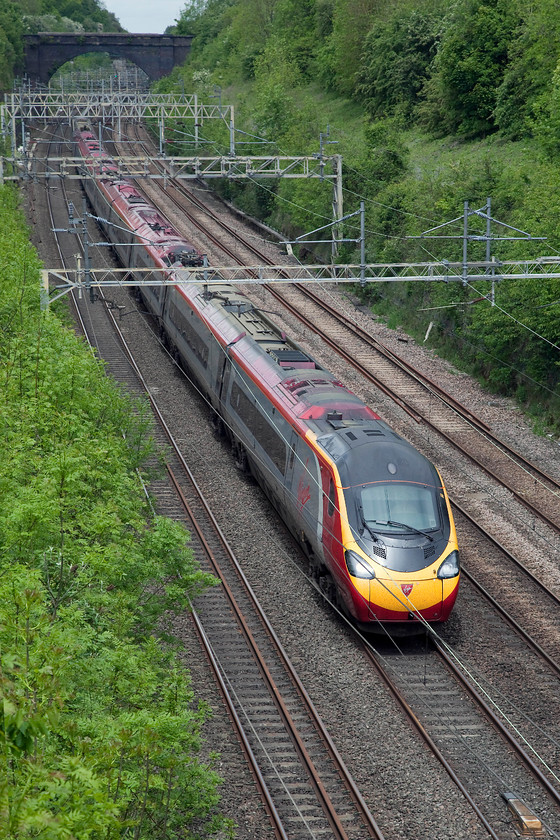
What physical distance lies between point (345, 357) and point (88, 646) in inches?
922

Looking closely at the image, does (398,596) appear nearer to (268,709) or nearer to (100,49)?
(268,709)

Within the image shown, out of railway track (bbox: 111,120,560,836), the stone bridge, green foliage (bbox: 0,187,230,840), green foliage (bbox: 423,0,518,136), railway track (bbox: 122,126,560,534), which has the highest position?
the stone bridge

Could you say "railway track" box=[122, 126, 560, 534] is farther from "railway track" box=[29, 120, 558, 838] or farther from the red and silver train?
"railway track" box=[29, 120, 558, 838]

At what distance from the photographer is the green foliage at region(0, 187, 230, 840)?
711 centimetres

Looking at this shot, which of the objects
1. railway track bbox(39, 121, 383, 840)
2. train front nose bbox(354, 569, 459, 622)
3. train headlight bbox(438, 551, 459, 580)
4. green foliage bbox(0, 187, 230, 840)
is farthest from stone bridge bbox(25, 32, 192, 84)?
train front nose bbox(354, 569, 459, 622)

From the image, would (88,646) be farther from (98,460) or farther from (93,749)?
(98,460)

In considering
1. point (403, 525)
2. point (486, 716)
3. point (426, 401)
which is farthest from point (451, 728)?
point (426, 401)

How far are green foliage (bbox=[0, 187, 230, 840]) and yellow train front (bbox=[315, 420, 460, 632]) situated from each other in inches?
127

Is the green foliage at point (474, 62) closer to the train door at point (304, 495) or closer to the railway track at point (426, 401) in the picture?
the railway track at point (426, 401)

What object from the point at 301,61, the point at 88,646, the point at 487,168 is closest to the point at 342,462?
the point at 88,646

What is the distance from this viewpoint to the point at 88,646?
11.0 meters

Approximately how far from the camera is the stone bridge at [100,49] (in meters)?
101

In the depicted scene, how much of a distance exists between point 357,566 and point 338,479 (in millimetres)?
1659

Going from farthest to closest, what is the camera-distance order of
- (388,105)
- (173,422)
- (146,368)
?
(388,105)
(146,368)
(173,422)
